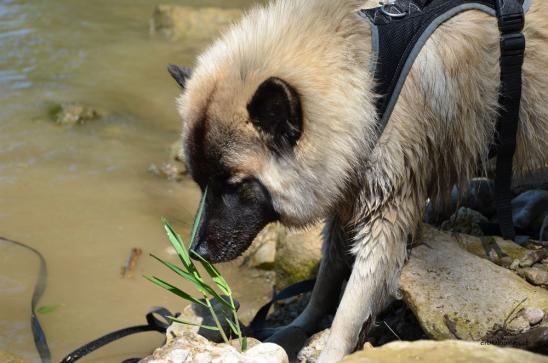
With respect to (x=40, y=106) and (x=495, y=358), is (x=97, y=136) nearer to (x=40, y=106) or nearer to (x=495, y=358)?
(x=40, y=106)

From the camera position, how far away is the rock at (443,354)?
7.73 feet

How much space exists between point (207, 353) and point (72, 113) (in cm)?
385

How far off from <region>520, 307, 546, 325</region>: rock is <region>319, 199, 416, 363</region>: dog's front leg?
1.86ft

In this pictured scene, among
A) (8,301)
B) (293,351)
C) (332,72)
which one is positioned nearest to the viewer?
(332,72)

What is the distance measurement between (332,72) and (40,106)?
3.99m

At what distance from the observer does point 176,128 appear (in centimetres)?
629

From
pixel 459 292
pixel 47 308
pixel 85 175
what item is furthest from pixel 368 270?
pixel 85 175

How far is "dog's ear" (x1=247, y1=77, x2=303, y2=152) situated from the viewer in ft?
9.03

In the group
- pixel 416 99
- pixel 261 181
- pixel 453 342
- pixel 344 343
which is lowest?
pixel 344 343

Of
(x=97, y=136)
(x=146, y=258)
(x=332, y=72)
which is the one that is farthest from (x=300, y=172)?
(x=97, y=136)

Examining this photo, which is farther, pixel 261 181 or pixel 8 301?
pixel 8 301

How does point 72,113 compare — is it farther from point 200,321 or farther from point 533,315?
point 533,315

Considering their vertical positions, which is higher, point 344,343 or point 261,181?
point 261,181

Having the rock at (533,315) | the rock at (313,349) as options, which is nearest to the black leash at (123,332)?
the rock at (313,349)
